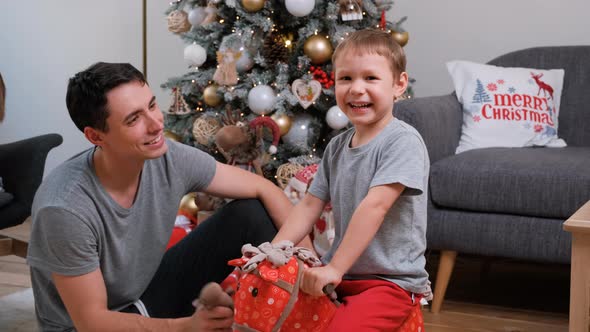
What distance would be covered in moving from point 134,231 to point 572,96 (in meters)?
1.88

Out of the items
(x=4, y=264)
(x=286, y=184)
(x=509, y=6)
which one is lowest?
(x=4, y=264)

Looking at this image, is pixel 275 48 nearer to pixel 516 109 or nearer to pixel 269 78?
pixel 269 78

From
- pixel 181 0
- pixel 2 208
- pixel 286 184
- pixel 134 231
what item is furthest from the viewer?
pixel 181 0

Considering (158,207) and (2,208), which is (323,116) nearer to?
(2,208)

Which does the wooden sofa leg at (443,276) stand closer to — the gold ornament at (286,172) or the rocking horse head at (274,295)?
the gold ornament at (286,172)

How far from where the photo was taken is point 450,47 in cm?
340

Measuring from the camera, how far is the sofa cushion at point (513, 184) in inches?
89.2

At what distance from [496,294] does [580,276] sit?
992 millimetres

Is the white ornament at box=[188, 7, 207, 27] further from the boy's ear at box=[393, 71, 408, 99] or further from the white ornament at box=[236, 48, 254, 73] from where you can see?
the boy's ear at box=[393, 71, 408, 99]

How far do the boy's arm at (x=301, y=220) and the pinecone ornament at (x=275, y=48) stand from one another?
1.44m

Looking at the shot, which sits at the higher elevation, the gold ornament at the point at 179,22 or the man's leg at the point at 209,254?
the gold ornament at the point at 179,22

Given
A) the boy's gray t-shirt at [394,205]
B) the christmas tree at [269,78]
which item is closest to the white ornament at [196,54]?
the christmas tree at [269,78]

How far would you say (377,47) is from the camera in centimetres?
150

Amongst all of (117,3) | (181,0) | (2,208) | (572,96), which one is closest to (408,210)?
(2,208)
